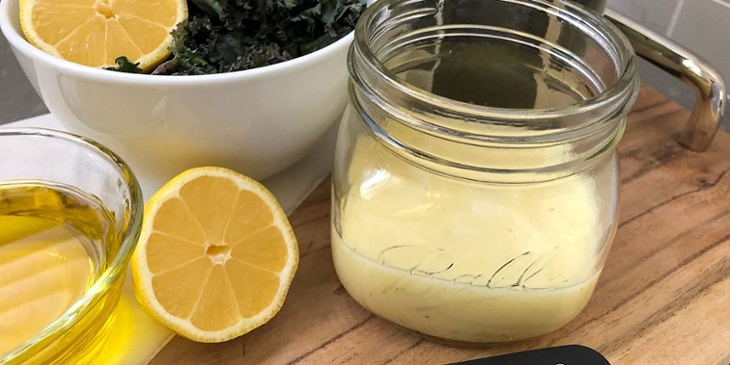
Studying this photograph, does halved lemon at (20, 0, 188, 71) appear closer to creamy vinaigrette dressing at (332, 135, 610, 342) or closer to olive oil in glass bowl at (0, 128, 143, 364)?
olive oil in glass bowl at (0, 128, 143, 364)

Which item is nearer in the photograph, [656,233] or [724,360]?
[724,360]

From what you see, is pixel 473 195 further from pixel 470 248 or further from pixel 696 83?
pixel 696 83

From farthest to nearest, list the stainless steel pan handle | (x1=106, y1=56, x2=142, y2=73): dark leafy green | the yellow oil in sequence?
the stainless steel pan handle, (x1=106, y1=56, x2=142, y2=73): dark leafy green, the yellow oil

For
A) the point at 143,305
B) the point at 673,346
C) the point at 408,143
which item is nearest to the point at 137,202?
the point at 143,305

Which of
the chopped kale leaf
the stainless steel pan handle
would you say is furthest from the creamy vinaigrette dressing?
the stainless steel pan handle

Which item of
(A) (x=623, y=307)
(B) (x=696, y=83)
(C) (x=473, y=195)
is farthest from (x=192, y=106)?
(B) (x=696, y=83)

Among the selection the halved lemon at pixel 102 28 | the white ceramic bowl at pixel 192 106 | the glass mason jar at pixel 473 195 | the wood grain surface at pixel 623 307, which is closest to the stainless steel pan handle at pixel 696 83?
the wood grain surface at pixel 623 307

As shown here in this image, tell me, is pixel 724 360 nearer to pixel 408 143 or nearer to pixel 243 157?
pixel 408 143
